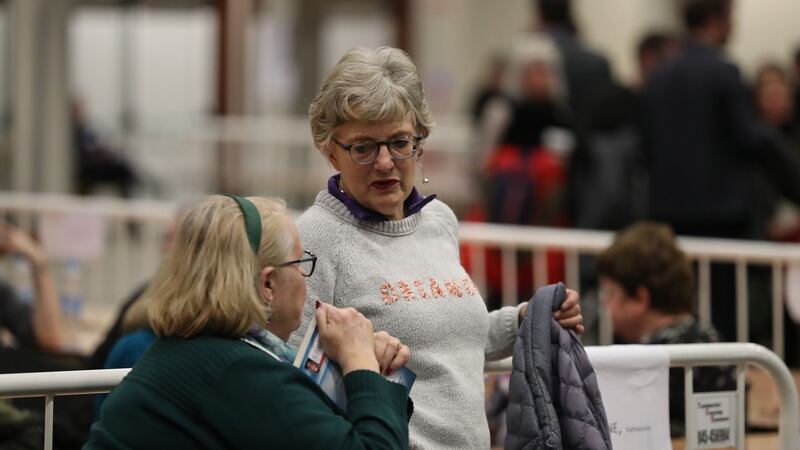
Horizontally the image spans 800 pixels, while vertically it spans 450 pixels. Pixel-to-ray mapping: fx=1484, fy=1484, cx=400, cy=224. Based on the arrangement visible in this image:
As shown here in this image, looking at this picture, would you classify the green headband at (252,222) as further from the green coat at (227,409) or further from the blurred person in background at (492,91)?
the blurred person in background at (492,91)

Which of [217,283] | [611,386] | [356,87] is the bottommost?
[611,386]

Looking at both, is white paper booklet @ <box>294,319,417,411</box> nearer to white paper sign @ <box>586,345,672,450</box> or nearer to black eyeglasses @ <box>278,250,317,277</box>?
black eyeglasses @ <box>278,250,317,277</box>

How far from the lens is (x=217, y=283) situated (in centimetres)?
263

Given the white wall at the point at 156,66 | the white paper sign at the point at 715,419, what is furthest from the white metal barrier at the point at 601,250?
the white wall at the point at 156,66

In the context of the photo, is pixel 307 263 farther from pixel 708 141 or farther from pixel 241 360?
pixel 708 141

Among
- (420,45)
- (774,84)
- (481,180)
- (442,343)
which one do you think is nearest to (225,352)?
(442,343)

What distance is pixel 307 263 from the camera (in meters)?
2.84

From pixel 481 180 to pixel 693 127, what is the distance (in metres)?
1.97

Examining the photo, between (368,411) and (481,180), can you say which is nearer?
(368,411)

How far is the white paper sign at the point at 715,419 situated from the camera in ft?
11.6

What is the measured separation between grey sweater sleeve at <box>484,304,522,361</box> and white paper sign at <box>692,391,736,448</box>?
57cm

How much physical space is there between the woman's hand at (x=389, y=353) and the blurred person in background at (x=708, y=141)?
153 inches

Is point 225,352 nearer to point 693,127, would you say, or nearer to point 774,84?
point 693,127

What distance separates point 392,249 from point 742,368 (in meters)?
1.06
